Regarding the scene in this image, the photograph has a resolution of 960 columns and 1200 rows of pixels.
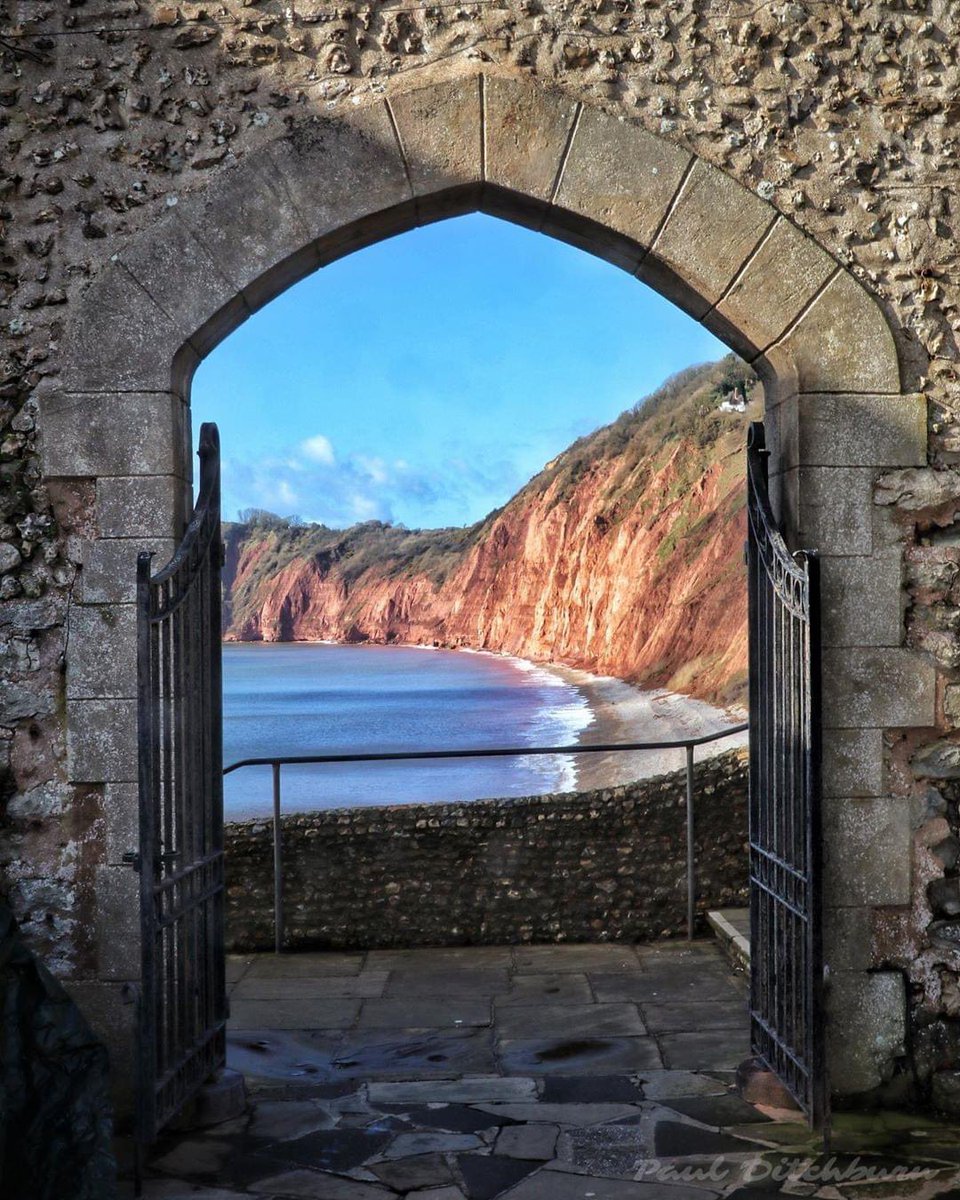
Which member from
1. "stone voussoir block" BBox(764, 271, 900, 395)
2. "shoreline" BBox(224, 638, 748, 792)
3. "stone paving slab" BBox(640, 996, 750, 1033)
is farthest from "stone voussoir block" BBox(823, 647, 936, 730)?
"shoreline" BBox(224, 638, 748, 792)

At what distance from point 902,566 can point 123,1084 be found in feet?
9.02

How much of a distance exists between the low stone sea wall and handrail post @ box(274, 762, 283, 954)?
70 millimetres

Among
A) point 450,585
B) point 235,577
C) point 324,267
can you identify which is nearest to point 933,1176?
point 324,267

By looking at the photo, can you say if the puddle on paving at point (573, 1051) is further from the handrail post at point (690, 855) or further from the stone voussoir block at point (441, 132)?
the stone voussoir block at point (441, 132)

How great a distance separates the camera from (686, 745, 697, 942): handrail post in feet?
18.3

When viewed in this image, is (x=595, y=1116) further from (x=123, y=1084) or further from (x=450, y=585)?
(x=450, y=585)

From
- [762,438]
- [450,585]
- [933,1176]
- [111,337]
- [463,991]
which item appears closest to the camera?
[933,1176]

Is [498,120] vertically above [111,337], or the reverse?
[498,120]

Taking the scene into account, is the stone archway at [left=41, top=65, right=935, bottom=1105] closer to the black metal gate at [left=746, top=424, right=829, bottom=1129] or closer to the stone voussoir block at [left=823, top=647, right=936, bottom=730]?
the stone voussoir block at [left=823, top=647, right=936, bottom=730]

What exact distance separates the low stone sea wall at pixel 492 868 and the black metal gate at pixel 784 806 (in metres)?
1.76

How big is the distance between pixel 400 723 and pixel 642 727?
13.1 metres

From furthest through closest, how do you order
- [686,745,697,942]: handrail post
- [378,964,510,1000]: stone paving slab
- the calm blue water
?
the calm blue water < [686,745,697,942]: handrail post < [378,964,510,1000]: stone paving slab

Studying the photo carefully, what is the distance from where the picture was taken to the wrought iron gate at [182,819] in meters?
3.14

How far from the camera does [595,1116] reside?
3.57 metres
